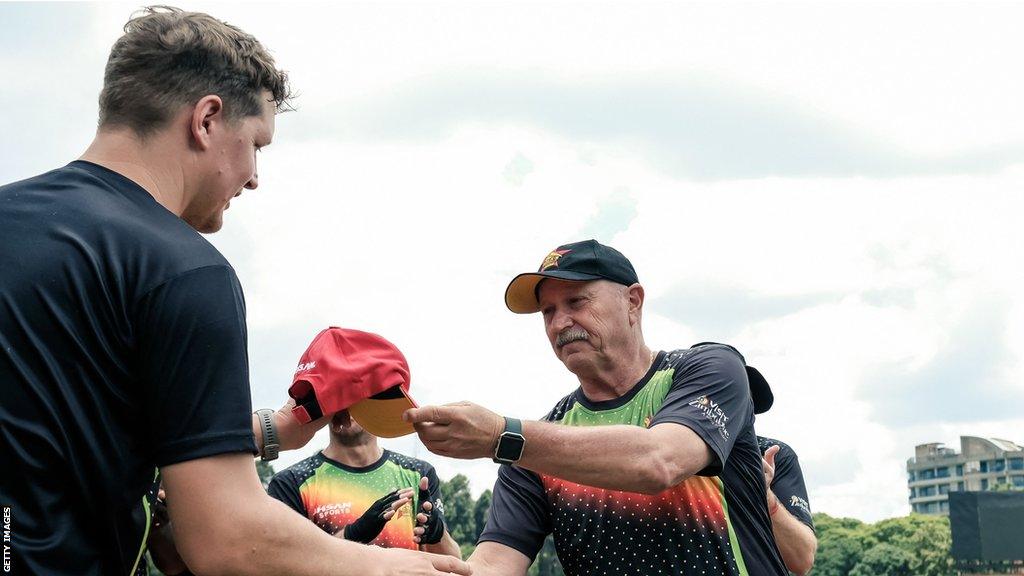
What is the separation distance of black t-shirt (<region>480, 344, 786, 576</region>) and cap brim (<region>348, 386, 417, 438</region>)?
1.13 m

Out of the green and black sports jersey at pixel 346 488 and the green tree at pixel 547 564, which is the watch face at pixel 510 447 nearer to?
the green and black sports jersey at pixel 346 488

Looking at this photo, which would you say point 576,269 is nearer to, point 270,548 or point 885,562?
point 270,548

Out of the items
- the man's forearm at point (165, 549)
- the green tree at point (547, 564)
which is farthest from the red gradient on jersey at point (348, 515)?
the green tree at point (547, 564)

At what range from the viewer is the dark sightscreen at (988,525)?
73625 millimetres

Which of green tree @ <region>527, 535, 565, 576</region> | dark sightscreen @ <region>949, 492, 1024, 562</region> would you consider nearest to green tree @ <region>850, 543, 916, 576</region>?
dark sightscreen @ <region>949, 492, 1024, 562</region>

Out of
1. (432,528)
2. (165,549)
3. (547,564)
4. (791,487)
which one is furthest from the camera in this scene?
(547,564)

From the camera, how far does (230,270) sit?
321 cm

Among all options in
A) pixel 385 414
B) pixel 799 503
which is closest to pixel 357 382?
pixel 385 414

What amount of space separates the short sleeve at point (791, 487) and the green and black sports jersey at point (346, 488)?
8.70 feet

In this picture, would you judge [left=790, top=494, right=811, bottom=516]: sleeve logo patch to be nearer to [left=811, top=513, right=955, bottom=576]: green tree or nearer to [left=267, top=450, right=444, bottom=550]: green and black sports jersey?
[left=267, top=450, right=444, bottom=550]: green and black sports jersey

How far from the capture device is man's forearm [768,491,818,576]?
7711 mm

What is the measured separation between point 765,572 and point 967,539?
246ft

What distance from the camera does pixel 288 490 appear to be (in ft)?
33.0

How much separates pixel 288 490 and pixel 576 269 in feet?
15.1
